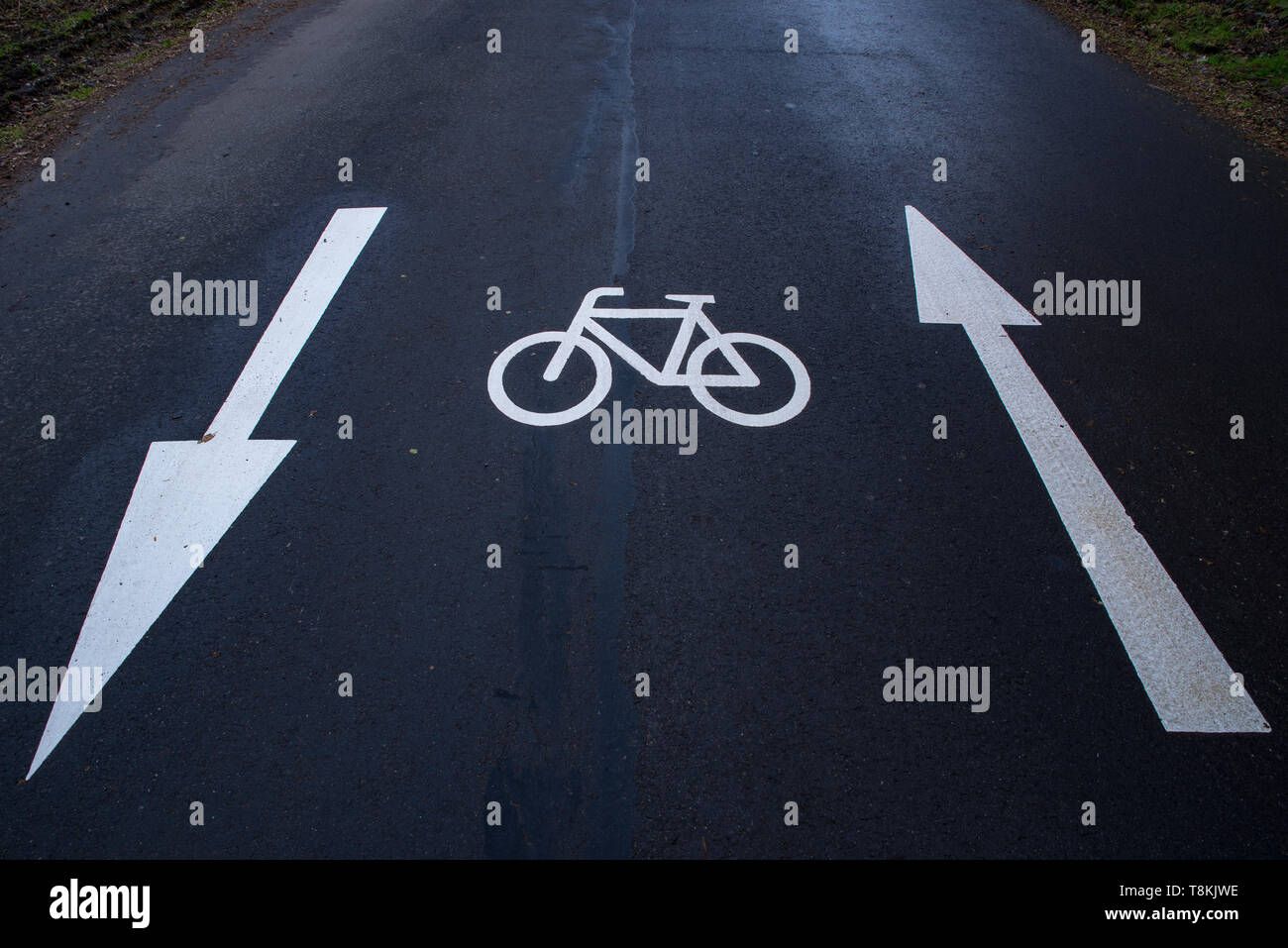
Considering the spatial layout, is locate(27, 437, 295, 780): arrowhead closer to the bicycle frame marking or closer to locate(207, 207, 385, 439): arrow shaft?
locate(207, 207, 385, 439): arrow shaft

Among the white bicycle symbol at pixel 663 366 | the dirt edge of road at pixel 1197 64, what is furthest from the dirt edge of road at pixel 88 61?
the dirt edge of road at pixel 1197 64

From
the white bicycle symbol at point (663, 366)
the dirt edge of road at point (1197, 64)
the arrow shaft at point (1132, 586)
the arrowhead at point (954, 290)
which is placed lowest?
the arrow shaft at point (1132, 586)

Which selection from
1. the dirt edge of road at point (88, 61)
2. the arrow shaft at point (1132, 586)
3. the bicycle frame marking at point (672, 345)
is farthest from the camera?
the dirt edge of road at point (88, 61)

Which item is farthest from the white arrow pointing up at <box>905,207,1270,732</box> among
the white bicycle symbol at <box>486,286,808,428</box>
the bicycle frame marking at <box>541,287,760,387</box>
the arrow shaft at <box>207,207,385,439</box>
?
the arrow shaft at <box>207,207,385,439</box>

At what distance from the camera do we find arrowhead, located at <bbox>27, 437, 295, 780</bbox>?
346cm

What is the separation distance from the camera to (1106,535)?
4000 mm

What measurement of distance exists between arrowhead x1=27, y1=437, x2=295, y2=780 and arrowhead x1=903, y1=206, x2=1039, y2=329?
429 cm

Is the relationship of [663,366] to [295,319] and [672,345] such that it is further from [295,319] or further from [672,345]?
[295,319]

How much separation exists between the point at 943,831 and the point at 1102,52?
9.72 meters

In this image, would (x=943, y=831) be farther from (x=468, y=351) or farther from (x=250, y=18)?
(x=250, y=18)

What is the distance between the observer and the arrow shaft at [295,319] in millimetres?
4656

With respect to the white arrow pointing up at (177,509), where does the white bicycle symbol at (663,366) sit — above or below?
above

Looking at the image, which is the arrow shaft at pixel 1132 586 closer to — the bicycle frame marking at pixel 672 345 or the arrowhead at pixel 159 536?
the bicycle frame marking at pixel 672 345

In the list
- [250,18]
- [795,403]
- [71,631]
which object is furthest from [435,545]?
[250,18]
